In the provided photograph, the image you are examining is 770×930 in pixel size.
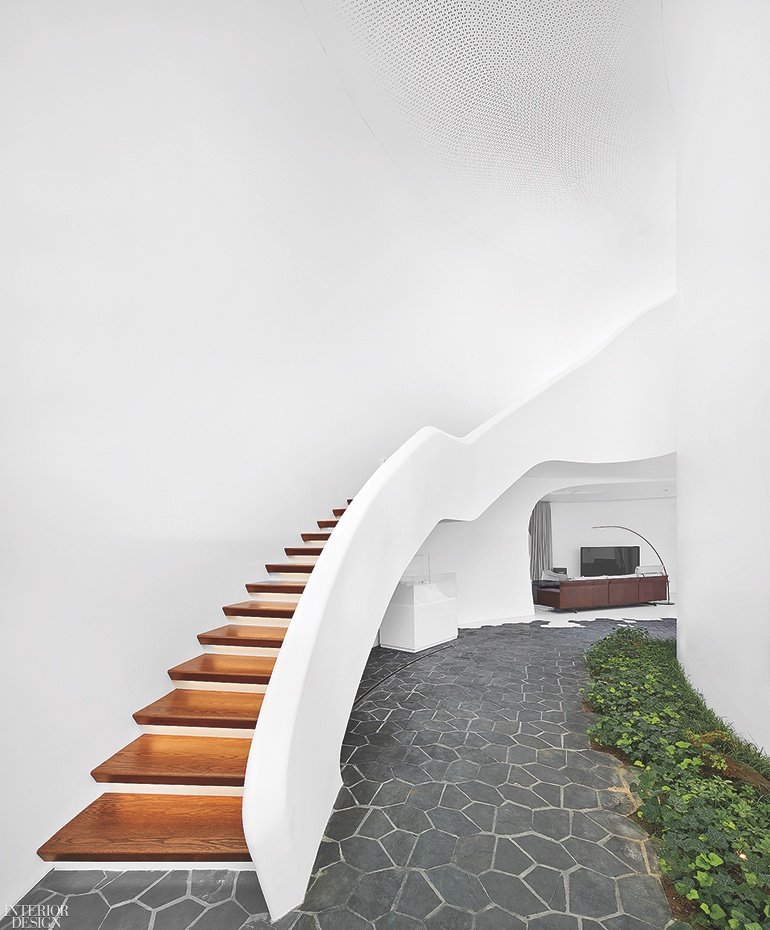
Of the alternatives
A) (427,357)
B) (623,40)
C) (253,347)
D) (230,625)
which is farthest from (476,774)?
(623,40)

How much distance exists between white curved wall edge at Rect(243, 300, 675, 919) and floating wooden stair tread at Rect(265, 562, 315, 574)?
955mm

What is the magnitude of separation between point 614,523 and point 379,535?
12750 millimetres

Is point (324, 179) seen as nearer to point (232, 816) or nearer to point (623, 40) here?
point (623, 40)

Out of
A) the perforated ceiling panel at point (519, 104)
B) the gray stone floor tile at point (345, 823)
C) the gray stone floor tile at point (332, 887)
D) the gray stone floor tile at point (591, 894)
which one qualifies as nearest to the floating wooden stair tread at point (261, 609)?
the gray stone floor tile at point (345, 823)

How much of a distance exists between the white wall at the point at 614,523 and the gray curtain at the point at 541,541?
164 mm

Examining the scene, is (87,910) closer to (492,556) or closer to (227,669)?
(227,669)

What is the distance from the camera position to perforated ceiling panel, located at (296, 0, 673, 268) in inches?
241

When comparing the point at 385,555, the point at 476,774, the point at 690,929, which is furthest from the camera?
the point at 385,555

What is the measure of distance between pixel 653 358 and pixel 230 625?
735 cm

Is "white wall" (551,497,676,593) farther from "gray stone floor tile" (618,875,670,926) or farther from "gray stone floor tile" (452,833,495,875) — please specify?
"gray stone floor tile" (618,875,670,926)

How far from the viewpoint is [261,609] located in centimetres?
468

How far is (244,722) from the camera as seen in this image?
339cm

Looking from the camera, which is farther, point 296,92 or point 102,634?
point 296,92

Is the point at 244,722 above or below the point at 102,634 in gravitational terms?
below
